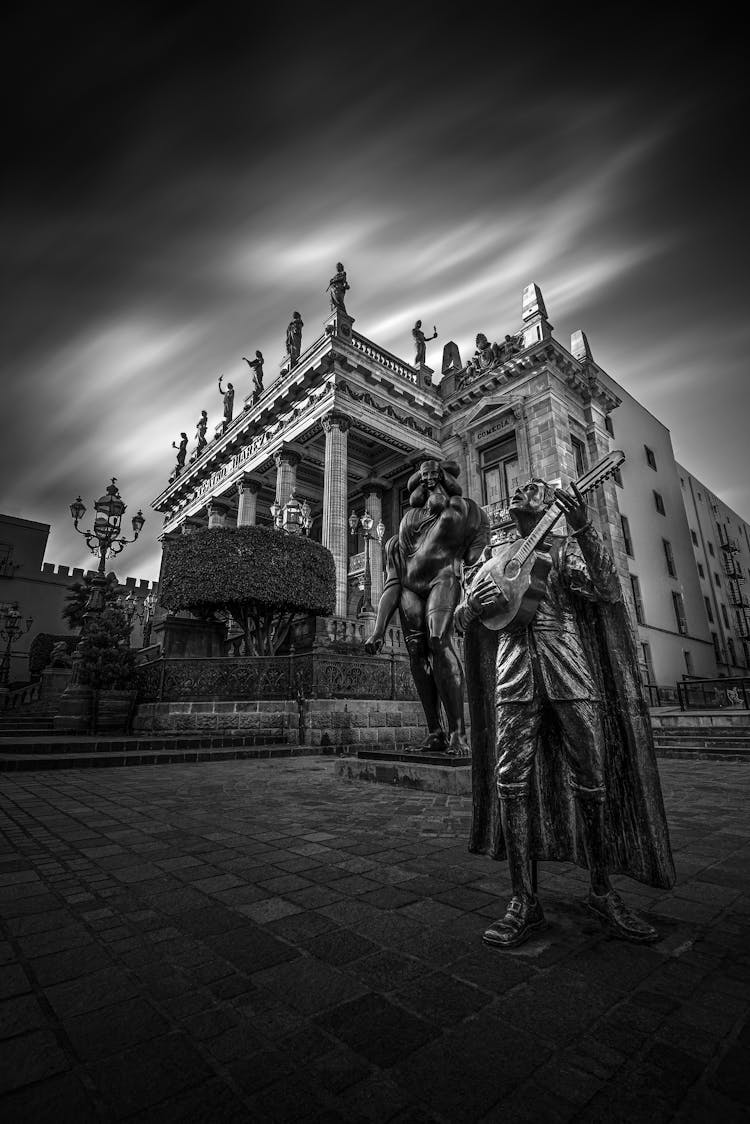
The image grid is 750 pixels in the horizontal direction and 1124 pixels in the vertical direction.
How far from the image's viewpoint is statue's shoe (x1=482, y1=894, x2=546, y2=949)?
1.81 metres

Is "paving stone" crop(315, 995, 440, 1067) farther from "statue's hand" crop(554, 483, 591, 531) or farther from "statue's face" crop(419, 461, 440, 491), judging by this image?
"statue's face" crop(419, 461, 440, 491)

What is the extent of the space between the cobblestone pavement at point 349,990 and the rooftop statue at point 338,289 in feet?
83.5

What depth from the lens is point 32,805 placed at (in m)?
4.29

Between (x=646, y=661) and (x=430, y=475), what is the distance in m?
19.9

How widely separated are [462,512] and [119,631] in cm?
1109

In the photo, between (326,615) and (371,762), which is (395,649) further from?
(371,762)

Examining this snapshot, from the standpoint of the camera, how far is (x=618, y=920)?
192 centimetres

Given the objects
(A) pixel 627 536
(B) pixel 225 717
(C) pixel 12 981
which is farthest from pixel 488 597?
(A) pixel 627 536

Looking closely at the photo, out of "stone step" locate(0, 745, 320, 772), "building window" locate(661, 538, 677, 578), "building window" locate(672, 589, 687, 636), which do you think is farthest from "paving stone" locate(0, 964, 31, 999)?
"building window" locate(661, 538, 677, 578)

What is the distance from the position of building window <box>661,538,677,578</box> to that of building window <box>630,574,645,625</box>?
451 cm

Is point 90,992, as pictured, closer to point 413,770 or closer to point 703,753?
point 413,770

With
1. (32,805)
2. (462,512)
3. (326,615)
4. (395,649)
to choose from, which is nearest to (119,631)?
(326,615)

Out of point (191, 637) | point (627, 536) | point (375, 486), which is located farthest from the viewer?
point (375, 486)

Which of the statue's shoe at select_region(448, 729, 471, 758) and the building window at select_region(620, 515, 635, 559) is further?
the building window at select_region(620, 515, 635, 559)
